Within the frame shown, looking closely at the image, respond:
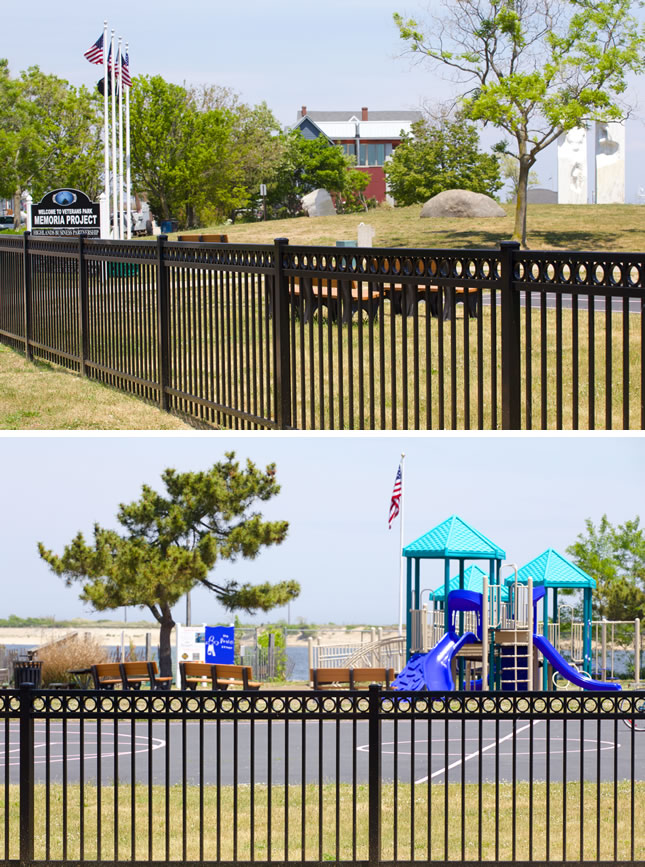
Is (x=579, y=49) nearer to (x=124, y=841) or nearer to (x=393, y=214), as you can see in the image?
(x=393, y=214)

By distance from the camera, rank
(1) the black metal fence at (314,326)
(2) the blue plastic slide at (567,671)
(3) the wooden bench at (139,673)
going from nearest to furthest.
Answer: (1) the black metal fence at (314,326) → (2) the blue plastic slide at (567,671) → (3) the wooden bench at (139,673)

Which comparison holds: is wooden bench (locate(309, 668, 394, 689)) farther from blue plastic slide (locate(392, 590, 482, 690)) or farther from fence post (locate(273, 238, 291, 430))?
fence post (locate(273, 238, 291, 430))

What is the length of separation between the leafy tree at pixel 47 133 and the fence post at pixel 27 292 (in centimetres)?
6187

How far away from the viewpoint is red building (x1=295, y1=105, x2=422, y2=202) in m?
126

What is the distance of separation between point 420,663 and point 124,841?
1166cm

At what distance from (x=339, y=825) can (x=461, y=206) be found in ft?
145

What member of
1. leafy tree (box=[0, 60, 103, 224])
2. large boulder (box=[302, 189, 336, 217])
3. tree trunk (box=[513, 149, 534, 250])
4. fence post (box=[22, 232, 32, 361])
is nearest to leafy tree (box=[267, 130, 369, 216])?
large boulder (box=[302, 189, 336, 217])

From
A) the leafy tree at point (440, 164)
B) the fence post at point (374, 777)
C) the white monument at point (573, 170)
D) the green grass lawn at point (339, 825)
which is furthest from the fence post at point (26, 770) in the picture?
the white monument at point (573, 170)

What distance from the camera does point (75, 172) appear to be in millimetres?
77375

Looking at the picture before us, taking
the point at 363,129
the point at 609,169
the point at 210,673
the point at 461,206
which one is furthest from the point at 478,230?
the point at 363,129

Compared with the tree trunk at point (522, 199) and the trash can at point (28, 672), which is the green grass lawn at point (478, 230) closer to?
the tree trunk at point (522, 199)

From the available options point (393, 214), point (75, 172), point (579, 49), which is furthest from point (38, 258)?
point (75, 172)

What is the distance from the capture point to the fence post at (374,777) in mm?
6785

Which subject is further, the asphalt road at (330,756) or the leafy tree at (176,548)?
the leafy tree at (176,548)
